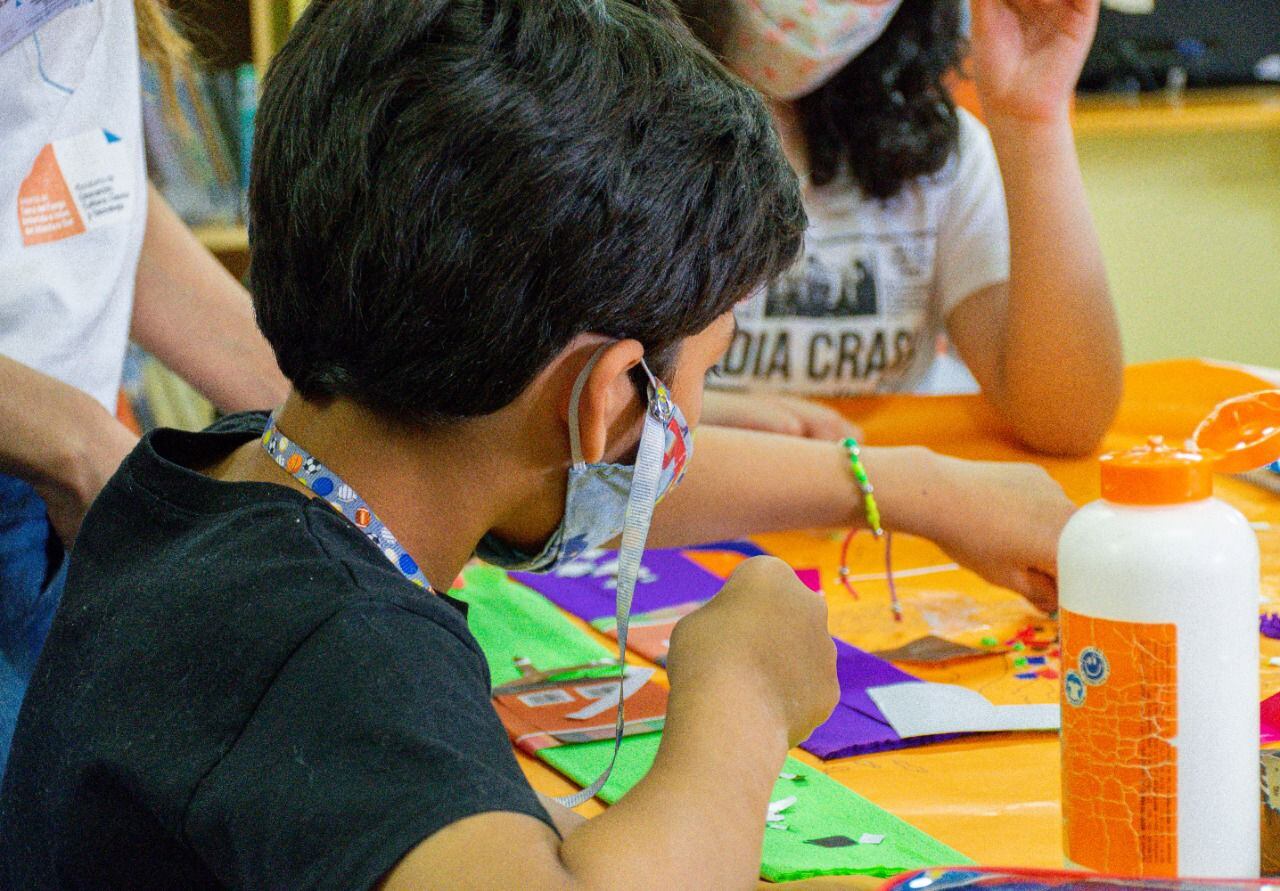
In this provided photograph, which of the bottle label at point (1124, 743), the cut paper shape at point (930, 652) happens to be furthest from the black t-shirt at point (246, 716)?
the cut paper shape at point (930, 652)

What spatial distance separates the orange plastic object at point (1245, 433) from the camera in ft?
2.43

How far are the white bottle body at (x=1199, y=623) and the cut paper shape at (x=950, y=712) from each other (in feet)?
0.85

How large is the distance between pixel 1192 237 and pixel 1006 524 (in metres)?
2.64

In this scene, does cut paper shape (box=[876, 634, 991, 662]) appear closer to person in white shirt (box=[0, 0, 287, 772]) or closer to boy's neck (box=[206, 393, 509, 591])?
boy's neck (box=[206, 393, 509, 591])

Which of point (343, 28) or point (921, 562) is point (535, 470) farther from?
point (921, 562)

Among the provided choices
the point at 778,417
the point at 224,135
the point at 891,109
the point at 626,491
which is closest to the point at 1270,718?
the point at 626,491

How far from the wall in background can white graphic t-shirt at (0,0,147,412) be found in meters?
2.60

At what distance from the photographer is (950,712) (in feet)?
2.78

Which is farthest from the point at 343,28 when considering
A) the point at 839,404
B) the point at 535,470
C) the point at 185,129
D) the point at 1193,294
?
the point at 1193,294

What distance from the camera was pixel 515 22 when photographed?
652 millimetres

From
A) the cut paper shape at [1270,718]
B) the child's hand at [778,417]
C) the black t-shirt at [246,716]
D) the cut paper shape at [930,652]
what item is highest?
the black t-shirt at [246,716]

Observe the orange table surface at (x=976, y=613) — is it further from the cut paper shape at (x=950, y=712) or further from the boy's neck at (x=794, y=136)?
the boy's neck at (x=794, y=136)

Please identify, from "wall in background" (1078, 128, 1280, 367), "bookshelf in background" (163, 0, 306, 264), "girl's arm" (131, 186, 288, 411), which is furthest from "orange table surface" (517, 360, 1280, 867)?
"wall in background" (1078, 128, 1280, 367)

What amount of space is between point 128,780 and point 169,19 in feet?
2.93
